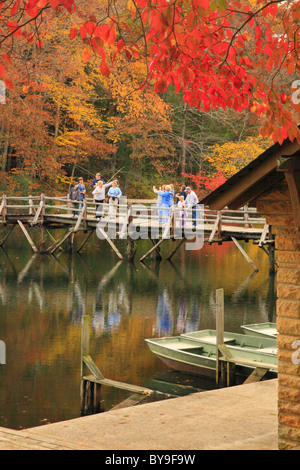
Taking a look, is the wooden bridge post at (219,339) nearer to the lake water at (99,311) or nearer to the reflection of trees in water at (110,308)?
the lake water at (99,311)

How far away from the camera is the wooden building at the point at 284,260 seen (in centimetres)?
798

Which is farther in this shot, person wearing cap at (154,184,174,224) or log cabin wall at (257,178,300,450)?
person wearing cap at (154,184,174,224)

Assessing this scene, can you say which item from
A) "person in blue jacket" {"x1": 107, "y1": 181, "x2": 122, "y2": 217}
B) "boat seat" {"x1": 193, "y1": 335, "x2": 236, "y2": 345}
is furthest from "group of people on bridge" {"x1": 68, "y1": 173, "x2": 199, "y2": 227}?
"boat seat" {"x1": 193, "y1": 335, "x2": 236, "y2": 345}

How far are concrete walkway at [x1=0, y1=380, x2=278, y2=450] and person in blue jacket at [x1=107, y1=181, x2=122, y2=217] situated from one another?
817 inches

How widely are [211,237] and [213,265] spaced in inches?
171

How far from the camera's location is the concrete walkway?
9.09 metres

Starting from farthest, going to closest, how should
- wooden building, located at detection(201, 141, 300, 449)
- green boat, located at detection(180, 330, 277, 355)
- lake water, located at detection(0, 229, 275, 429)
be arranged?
1. green boat, located at detection(180, 330, 277, 355)
2. lake water, located at detection(0, 229, 275, 429)
3. wooden building, located at detection(201, 141, 300, 449)

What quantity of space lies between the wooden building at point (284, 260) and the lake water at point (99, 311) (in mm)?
5632

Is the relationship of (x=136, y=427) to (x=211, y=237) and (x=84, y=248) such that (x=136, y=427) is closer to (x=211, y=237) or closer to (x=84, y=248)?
(x=211, y=237)

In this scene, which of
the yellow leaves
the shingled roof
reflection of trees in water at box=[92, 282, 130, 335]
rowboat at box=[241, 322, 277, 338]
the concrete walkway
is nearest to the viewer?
the shingled roof

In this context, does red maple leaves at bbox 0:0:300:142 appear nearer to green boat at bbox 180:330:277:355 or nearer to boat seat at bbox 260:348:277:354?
boat seat at bbox 260:348:277:354

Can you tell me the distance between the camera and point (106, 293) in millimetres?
25984

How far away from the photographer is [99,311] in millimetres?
22719
